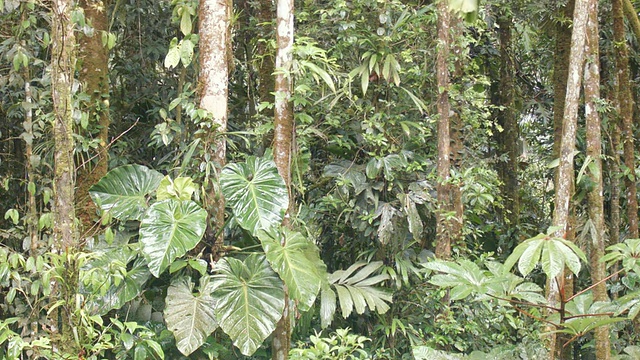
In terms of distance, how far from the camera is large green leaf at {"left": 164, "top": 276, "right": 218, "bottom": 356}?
12.2 ft

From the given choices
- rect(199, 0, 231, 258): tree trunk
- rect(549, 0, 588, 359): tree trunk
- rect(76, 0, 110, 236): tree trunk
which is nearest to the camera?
rect(549, 0, 588, 359): tree trunk

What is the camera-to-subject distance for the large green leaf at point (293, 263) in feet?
12.3

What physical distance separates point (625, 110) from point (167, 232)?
12.5 ft

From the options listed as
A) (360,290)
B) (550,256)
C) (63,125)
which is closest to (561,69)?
(360,290)

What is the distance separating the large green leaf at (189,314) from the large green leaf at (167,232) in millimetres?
302

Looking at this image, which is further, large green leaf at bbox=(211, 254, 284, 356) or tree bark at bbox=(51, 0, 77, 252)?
large green leaf at bbox=(211, 254, 284, 356)

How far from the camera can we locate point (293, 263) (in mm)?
3871

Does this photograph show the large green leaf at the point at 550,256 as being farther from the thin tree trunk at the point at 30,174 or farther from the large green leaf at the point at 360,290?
the thin tree trunk at the point at 30,174

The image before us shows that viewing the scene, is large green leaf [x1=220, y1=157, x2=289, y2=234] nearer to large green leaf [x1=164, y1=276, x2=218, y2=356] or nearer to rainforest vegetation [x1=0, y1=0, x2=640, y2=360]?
rainforest vegetation [x1=0, y1=0, x2=640, y2=360]

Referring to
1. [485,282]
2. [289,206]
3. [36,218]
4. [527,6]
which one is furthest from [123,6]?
[485,282]

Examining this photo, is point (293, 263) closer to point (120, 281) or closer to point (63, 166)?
point (120, 281)

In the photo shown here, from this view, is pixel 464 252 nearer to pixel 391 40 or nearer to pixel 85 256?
pixel 391 40

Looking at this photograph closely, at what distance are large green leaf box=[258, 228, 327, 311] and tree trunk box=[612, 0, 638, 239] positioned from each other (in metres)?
2.73

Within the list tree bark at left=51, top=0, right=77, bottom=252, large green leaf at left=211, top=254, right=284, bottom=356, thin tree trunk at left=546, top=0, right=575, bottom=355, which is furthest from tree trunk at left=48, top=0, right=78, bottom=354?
thin tree trunk at left=546, top=0, right=575, bottom=355
